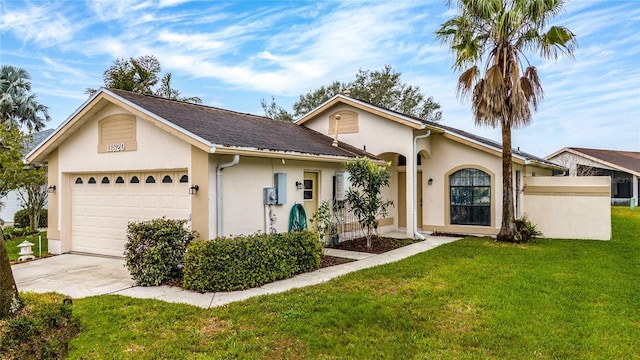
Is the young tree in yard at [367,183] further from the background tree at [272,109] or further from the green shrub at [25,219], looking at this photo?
the background tree at [272,109]

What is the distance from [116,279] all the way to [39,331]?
2589 millimetres

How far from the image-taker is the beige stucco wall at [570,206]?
12.8 meters

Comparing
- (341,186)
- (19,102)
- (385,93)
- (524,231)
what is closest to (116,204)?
(341,186)

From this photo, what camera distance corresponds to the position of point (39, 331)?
17.1 ft

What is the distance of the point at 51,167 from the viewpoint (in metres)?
10.9

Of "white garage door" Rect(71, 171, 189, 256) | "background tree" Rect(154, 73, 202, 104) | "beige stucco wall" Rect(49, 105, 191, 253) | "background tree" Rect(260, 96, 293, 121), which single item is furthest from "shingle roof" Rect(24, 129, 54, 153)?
"background tree" Rect(260, 96, 293, 121)

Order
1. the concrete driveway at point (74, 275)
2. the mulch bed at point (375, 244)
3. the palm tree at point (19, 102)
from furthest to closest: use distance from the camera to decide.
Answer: the palm tree at point (19, 102) → the mulch bed at point (375, 244) → the concrete driveway at point (74, 275)

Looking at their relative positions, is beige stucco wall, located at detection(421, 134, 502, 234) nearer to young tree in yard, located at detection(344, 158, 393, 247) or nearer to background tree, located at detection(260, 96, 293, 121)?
young tree in yard, located at detection(344, 158, 393, 247)

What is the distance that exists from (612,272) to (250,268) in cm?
749

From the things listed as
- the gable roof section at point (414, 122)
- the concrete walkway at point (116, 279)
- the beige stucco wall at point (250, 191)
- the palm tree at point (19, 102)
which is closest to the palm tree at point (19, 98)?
the palm tree at point (19, 102)

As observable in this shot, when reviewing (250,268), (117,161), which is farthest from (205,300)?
(117,161)

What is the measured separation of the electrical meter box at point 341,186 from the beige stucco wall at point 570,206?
6.70 meters

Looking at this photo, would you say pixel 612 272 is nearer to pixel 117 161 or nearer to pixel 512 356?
pixel 512 356

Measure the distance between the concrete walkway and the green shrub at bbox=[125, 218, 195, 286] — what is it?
232mm
